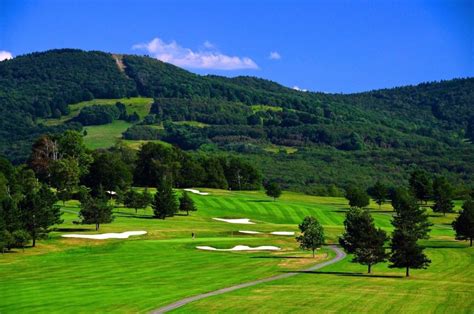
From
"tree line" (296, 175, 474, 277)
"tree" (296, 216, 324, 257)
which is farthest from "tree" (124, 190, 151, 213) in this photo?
"tree" (296, 216, 324, 257)

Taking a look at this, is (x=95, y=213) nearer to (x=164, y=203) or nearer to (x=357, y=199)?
(x=164, y=203)

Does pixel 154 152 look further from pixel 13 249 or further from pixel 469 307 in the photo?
pixel 469 307

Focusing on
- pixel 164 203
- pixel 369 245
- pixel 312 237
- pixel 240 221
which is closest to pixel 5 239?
pixel 312 237

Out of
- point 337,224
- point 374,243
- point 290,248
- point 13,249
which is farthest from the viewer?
point 337,224

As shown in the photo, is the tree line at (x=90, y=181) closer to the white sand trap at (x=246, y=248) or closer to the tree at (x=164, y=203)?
the tree at (x=164, y=203)

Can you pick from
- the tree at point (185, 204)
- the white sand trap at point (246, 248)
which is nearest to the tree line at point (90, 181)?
the tree at point (185, 204)

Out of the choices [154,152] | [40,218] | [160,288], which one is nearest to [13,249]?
[40,218]

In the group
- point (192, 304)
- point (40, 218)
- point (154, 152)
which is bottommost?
point (192, 304)
